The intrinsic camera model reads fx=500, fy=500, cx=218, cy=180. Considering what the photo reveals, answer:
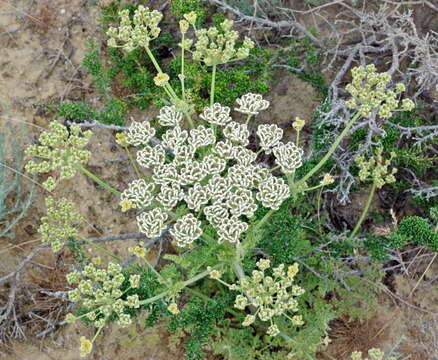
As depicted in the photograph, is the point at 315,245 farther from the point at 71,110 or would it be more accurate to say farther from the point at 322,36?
the point at 71,110

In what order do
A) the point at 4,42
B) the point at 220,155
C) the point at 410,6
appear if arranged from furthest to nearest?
1. the point at 4,42
2. the point at 410,6
3. the point at 220,155

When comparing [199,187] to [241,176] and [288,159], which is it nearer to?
[241,176]

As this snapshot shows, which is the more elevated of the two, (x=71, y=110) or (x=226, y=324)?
(x=71, y=110)

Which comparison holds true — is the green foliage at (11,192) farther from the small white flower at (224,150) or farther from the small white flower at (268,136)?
the small white flower at (268,136)

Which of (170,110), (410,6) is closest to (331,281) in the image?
(170,110)

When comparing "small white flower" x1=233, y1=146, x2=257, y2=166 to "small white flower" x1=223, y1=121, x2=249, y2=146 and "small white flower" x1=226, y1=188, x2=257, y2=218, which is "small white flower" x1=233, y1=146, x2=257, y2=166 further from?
"small white flower" x1=226, y1=188, x2=257, y2=218

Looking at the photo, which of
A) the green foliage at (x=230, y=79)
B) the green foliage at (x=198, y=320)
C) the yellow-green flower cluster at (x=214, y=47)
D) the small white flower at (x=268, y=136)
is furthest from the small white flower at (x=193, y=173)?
the green foliage at (x=230, y=79)

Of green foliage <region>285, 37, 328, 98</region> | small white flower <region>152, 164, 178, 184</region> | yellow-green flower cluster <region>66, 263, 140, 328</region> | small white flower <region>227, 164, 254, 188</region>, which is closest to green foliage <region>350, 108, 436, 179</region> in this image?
green foliage <region>285, 37, 328, 98</region>
